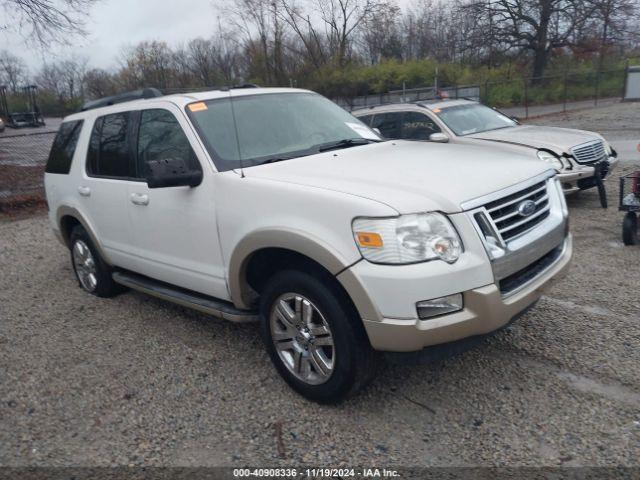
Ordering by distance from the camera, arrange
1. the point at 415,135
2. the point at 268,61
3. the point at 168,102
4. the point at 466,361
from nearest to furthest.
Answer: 1. the point at 466,361
2. the point at 168,102
3. the point at 415,135
4. the point at 268,61

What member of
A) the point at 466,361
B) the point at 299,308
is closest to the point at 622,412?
the point at 466,361

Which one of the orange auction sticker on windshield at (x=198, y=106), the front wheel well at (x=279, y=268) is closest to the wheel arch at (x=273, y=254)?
the front wheel well at (x=279, y=268)

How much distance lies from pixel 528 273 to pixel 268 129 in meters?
2.08

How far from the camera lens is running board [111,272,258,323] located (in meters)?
3.62

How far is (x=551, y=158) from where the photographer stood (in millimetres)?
7215

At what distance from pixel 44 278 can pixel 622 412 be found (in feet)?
20.2

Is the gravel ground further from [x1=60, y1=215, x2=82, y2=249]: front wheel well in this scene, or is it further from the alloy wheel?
[x1=60, y1=215, x2=82, y2=249]: front wheel well

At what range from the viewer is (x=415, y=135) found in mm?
8383

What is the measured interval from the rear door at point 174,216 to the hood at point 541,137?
5148mm

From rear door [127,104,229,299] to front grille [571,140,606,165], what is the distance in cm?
557

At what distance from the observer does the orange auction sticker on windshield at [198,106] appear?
396 centimetres

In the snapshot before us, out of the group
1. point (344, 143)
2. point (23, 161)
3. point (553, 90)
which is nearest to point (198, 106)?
point (344, 143)

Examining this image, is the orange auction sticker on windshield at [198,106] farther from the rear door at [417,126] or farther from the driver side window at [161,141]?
the rear door at [417,126]

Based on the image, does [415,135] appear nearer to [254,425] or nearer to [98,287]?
[98,287]
